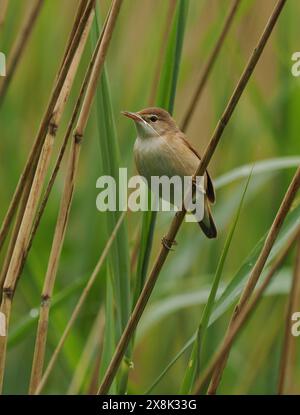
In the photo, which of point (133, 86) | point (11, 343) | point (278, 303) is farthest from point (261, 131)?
point (11, 343)

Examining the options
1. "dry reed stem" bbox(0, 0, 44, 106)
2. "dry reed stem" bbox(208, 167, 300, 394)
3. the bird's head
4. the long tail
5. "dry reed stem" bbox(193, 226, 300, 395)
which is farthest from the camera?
the long tail

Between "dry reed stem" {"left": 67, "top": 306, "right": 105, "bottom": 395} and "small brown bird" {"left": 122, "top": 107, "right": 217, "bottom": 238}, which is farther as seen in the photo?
"small brown bird" {"left": 122, "top": 107, "right": 217, "bottom": 238}

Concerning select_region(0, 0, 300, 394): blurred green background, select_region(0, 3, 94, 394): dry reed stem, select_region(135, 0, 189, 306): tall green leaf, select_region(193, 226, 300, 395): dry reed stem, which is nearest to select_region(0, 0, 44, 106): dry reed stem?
select_region(0, 3, 94, 394): dry reed stem

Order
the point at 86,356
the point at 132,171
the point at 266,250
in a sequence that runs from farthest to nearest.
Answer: the point at 132,171 → the point at 86,356 → the point at 266,250

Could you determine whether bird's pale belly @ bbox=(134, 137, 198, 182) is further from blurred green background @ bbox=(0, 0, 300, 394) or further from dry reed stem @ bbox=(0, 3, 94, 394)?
dry reed stem @ bbox=(0, 3, 94, 394)

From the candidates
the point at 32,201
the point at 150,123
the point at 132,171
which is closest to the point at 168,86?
the point at 32,201

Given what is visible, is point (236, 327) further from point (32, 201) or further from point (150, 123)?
point (150, 123)

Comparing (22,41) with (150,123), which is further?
(150,123)
